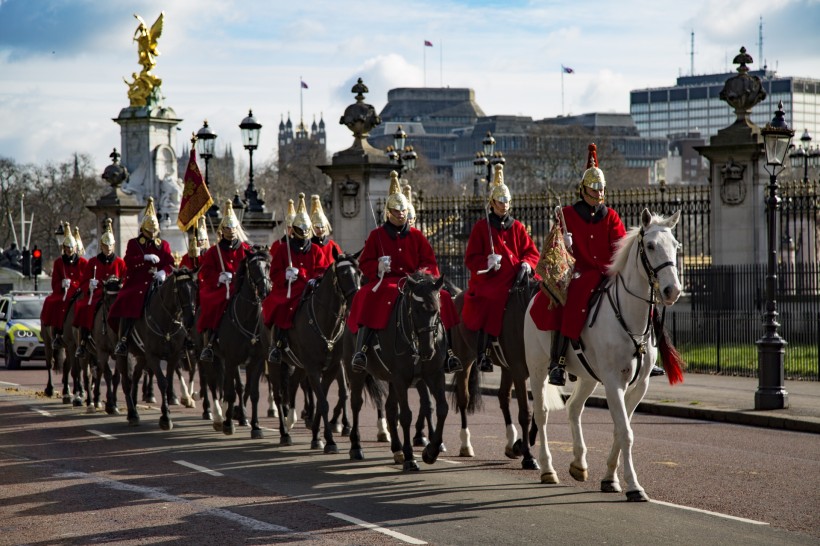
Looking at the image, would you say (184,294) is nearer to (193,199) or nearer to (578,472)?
(193,199)

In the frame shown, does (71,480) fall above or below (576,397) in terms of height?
below

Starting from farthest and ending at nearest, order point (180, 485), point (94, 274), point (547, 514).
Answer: point (94, 274), point (180, 485), point (547, 514)

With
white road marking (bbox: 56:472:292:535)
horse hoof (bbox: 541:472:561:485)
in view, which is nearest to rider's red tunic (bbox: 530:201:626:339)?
horse hoof (bbox: 541:472:561:485)

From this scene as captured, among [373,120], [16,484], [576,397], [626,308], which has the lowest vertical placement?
[16,484]

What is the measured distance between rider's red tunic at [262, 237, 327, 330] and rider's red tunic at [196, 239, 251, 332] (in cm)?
60

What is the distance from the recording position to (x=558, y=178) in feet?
306

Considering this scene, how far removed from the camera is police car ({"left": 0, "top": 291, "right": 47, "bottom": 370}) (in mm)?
31219

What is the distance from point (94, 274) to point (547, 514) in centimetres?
1216

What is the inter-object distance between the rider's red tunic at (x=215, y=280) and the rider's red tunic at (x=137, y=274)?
135cm

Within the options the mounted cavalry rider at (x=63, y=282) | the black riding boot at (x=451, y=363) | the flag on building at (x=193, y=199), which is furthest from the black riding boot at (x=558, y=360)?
the mounted cavalry rider at (x=63, y=282)

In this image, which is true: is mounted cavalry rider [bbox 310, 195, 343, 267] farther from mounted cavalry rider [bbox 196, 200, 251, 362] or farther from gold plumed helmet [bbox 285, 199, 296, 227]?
mounted cavalry rider [bbox 196, 200, 251, 362]

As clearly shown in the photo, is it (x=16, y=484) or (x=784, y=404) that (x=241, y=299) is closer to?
(x=16, y=484)

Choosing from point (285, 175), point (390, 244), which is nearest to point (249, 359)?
point (390, 244)

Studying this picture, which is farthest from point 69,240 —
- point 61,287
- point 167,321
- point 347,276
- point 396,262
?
point 396,262
